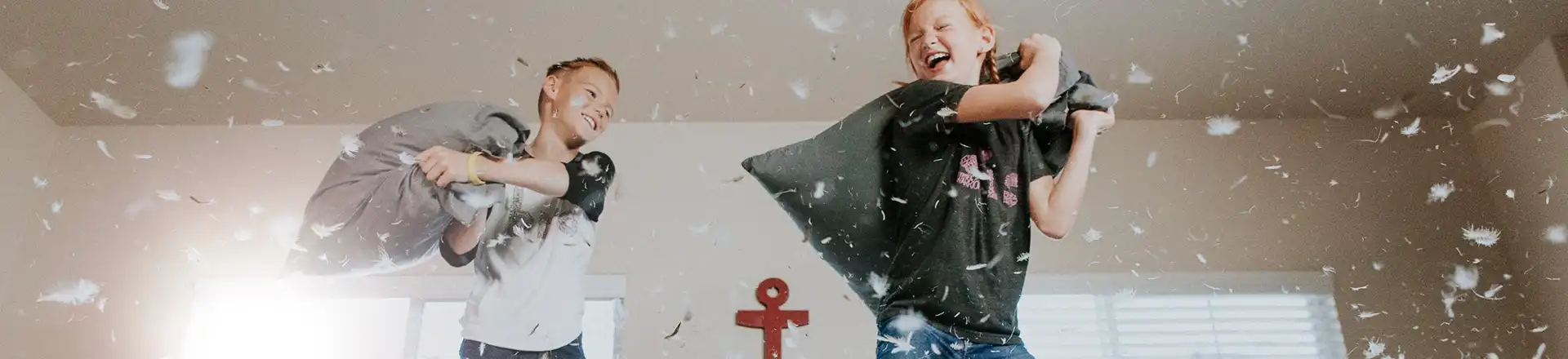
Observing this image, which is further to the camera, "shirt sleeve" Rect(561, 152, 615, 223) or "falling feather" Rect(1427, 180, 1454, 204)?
"falling feather" Rect(1427, 180, 1454, 204)

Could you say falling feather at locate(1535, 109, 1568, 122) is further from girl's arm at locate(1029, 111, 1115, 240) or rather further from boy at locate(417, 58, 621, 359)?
boy at locate(417, 58, 621, 359)

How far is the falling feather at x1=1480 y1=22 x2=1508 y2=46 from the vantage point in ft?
4.09

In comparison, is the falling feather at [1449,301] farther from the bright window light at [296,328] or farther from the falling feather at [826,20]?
the bright window light at [296,328]

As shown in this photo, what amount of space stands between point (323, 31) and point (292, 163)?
17 centimetres

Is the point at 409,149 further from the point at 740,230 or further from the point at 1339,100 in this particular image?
the point at 1339,100

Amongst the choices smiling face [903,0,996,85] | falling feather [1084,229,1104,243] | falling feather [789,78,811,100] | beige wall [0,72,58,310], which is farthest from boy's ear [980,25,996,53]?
beige wall [0,72,58,310]

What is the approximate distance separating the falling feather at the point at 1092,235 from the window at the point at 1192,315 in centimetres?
6

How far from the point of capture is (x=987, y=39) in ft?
3.10

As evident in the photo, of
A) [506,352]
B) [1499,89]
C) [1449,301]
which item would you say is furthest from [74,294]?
[1499,89]

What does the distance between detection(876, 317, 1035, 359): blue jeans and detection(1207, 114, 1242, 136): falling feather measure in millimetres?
529

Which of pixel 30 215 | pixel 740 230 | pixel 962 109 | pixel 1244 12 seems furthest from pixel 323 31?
pixel 1244 12

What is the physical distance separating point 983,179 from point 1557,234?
36.0 inches

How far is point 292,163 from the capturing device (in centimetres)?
112

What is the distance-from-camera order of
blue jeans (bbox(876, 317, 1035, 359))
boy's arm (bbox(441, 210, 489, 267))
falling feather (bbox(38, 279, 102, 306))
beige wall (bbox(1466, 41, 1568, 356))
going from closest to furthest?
blue jeans (bbox(876, 317, 1035, 359))
boy's arm (bbox(441, 210, 489, 267))
falling feather (bbox(38, 279, 102, 306))
beige wall (bbox(1466, 41, 1568, 356))
